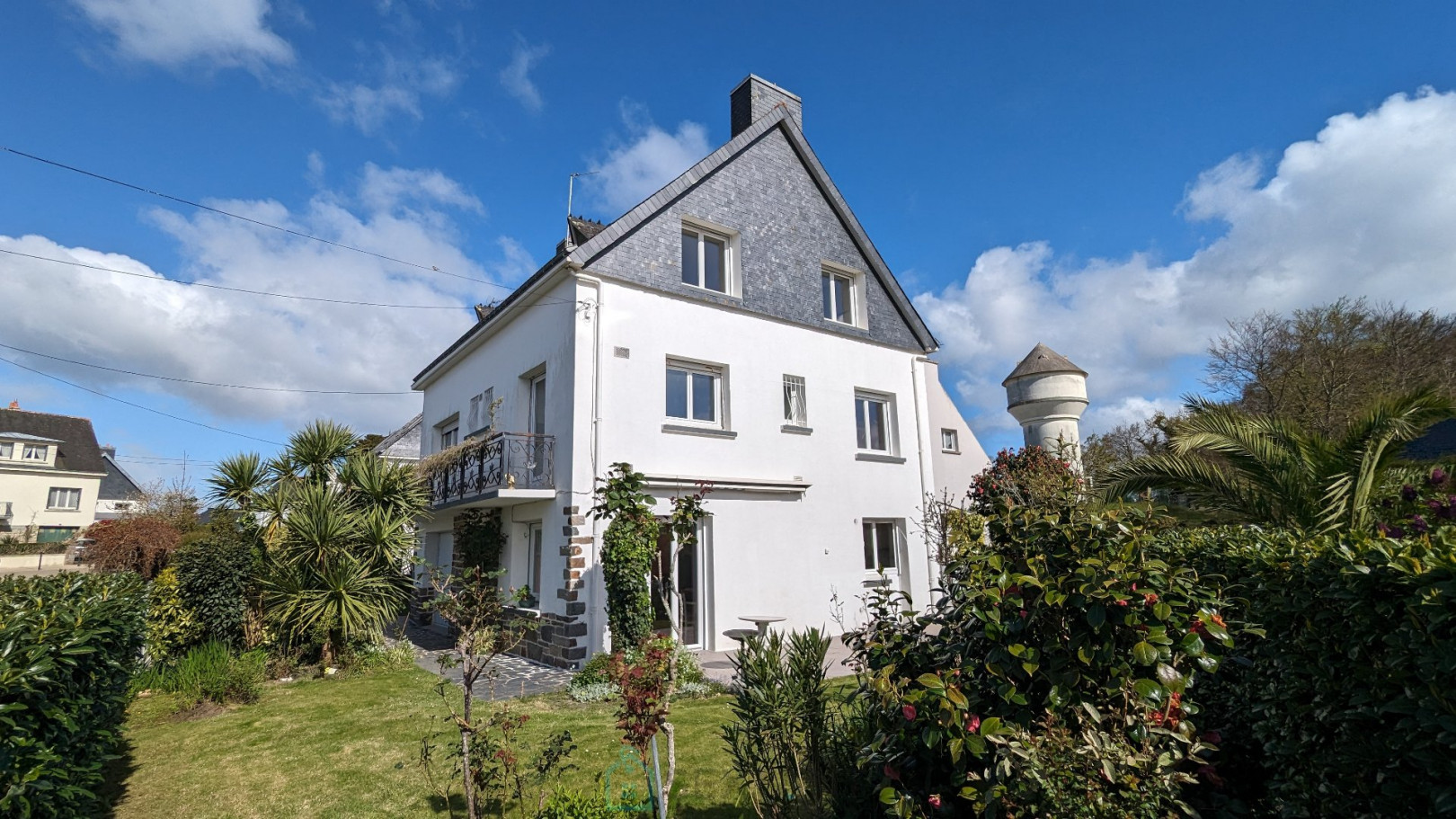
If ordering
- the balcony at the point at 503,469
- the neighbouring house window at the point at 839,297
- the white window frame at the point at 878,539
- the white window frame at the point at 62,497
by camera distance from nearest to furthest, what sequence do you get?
the balcony at the point at 503,469 → the white window frame at the point at 878,539 → the neighbouring house window at the point at 839,297 → the white window frame at the point at 62,497

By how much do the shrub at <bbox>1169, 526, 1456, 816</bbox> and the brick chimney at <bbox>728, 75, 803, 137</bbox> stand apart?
47.9 ft

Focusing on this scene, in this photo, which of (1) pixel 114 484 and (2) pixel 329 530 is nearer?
(2) pixel 329 530

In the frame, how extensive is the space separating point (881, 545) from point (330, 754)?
1180 centimetres

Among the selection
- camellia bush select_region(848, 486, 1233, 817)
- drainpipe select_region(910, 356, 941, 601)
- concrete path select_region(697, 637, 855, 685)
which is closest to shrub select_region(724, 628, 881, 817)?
camellia bush select_region(848, 486, 1233, 817)

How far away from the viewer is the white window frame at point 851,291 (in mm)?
16172

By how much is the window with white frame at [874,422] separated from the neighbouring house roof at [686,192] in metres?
2.26

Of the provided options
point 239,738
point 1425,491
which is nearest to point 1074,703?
point 1425,491

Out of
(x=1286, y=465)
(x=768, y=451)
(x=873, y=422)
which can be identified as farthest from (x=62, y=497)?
(x=1286, y=465)

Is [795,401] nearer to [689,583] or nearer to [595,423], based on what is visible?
[689,583]

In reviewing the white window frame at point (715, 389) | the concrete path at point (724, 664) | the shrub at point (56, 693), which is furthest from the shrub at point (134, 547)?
the concrete path at point (724, 664)

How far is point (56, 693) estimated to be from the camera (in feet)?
11.8

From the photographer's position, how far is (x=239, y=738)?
7.02m

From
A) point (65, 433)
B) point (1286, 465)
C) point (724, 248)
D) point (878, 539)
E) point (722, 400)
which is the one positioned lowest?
point (878, 539)

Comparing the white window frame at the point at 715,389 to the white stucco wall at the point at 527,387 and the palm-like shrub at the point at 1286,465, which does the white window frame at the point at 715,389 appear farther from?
the palm-like shrub at the point at 1286,465
